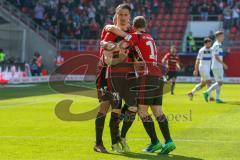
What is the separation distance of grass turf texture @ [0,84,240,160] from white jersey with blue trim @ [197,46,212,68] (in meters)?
3.33

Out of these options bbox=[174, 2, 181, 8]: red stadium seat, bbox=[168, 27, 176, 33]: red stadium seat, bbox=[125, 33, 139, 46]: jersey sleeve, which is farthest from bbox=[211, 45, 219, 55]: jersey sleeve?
bbox=[174, 2, 181, 8]: red stadium seat

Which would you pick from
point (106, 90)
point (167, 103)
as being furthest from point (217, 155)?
point (167, 103)

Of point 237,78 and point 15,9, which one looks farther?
point 15,9

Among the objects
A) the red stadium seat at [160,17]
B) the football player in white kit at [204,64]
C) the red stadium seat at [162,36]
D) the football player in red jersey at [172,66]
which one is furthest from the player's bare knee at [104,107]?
the red stadium seat at [160,17]

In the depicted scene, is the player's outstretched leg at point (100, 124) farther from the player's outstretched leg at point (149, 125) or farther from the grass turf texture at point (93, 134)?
the player's outstretched leg at point (149, 125)

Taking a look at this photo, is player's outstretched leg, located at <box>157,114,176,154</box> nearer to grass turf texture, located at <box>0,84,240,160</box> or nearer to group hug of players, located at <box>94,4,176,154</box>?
group hug of players, located at <box>94,4,176,154</box>

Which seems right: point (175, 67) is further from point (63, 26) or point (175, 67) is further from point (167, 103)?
point (63, 26)

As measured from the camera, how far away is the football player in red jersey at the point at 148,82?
10705mm

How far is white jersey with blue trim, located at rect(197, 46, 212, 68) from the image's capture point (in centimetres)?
2356

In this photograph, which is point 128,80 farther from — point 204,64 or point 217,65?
point 204,64

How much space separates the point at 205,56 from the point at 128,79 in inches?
507

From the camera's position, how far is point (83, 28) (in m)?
47.2

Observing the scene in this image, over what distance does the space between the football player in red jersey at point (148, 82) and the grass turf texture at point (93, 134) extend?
36 centimetres

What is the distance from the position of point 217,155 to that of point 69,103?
484 inches
